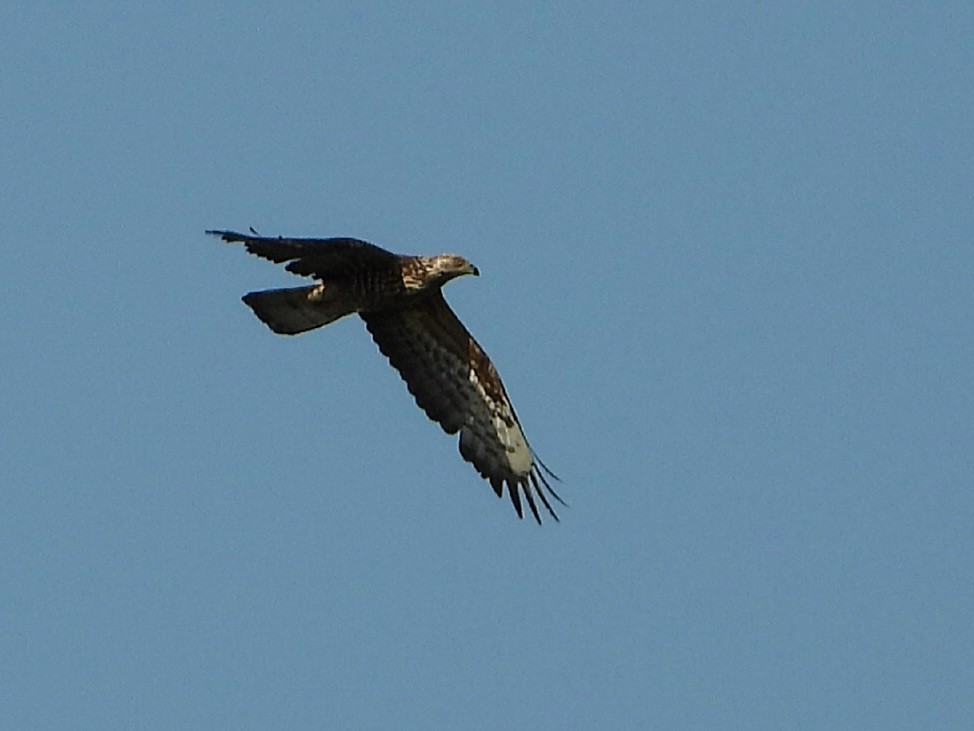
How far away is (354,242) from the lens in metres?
18.6

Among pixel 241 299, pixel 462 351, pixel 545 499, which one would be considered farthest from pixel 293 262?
pixel 545 499

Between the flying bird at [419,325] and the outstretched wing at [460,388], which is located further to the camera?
the outstretched wing at [460,388]

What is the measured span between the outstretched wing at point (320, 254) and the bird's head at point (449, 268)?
319mm

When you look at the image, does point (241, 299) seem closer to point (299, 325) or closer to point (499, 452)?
point (299, 325)

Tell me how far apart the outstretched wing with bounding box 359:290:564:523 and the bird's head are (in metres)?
0.69

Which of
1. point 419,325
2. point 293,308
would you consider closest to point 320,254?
point 293,308

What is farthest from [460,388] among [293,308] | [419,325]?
[293,308]

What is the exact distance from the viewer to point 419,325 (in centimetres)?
2005

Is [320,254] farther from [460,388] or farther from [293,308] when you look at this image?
[460,388]

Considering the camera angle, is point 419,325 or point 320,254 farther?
point 419,325

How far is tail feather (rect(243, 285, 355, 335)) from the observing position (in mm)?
19203

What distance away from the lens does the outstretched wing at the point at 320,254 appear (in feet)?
60.4

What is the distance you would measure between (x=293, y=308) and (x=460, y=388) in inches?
71.4

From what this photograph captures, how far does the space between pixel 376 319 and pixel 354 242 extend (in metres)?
1.43
